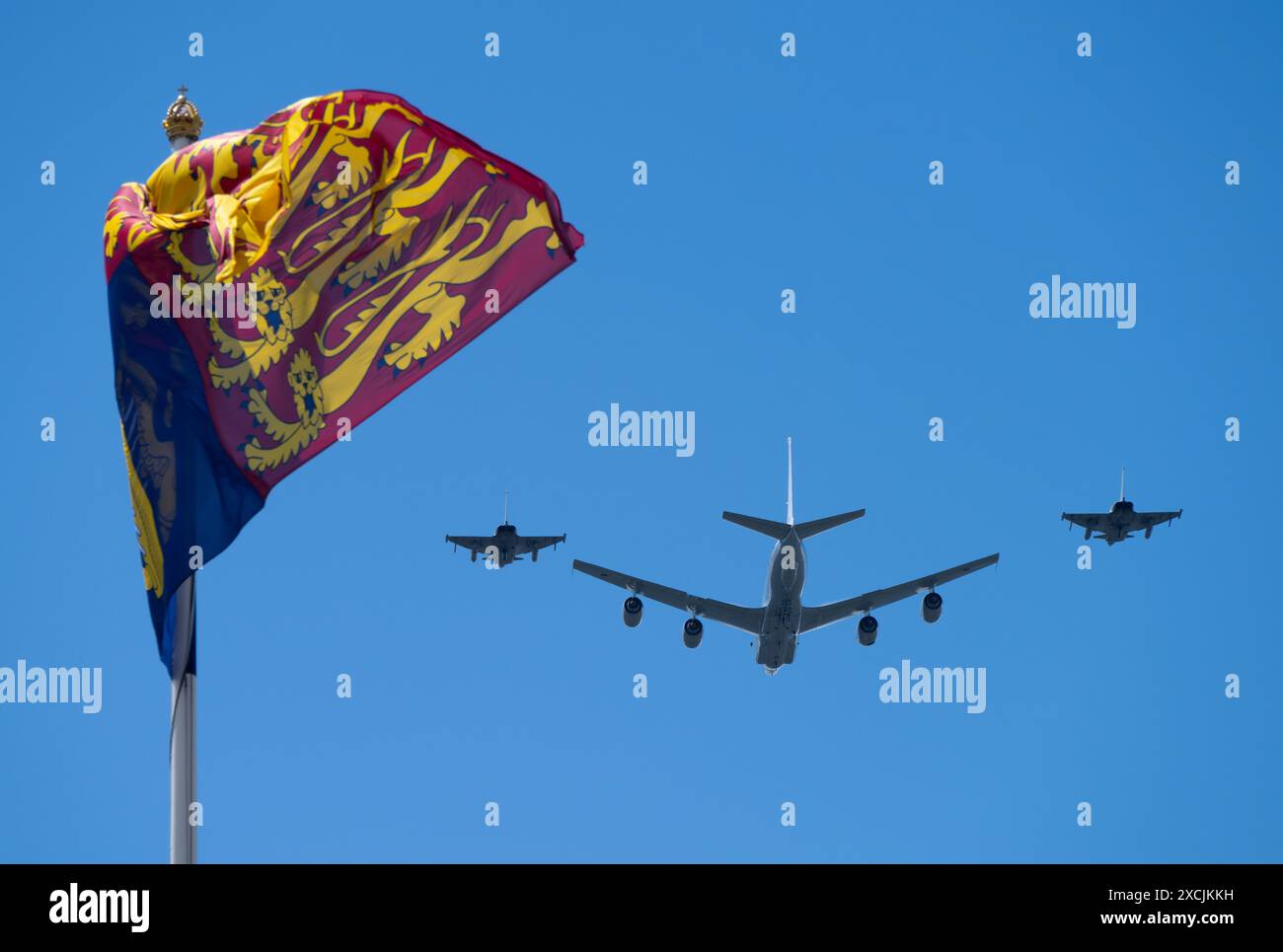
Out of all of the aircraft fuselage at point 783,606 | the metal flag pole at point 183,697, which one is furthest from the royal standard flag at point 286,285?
the aircraft fuselage at point 783,606

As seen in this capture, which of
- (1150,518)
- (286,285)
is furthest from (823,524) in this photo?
(286,285)

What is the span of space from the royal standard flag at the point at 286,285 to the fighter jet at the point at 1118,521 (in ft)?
210

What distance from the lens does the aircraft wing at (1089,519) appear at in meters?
88.0

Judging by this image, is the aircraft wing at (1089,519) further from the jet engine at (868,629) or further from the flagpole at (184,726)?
the flagpole at (184,726)

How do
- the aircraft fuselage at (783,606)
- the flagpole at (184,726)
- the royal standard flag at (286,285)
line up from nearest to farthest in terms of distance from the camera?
the flagpole at (184,726) → the royal standard flag at (286,285) → the aircraft fuselage at (783,606)

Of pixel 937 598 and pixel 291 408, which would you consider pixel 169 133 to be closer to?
pixel 291 408

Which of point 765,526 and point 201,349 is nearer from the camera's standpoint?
point 201,349

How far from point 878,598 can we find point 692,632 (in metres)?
8.63

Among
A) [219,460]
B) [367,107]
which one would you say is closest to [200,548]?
[219,460]

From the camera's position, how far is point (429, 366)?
25500 millimetres

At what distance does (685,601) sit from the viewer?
89125mm

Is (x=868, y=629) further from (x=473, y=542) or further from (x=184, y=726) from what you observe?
(x=184, y=726)

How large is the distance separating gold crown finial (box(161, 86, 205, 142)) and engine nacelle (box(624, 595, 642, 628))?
61.3 m

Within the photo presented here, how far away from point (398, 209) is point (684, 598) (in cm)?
6474
